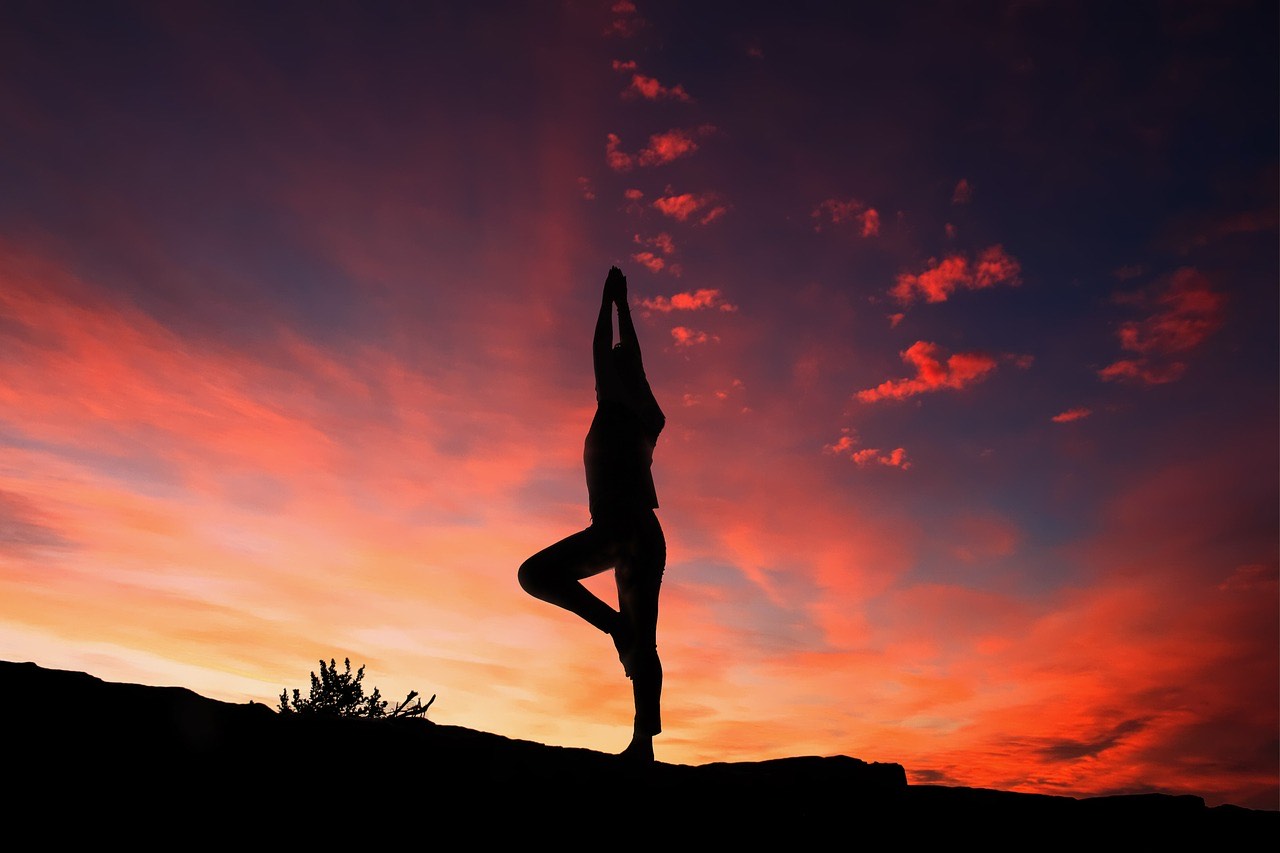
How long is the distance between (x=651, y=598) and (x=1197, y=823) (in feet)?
9.59

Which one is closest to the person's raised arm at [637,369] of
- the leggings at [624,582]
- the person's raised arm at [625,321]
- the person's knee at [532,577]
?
the person's raised arm at [625,321]

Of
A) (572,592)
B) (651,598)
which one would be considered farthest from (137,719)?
(651,598)

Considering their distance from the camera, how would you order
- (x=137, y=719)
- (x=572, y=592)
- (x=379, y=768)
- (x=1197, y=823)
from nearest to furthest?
(x=137, y=719) → (x=379, y=768) → (x=1197, y=823) → (x=572, y=592)

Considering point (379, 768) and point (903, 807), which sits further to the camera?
point (903, 807)

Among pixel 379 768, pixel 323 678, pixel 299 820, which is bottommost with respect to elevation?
pixel 299 820

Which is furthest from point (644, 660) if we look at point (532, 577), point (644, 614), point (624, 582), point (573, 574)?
point (532, 577)

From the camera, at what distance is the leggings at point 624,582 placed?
170 inches

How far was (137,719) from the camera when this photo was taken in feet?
7.88

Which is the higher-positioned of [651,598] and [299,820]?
[651,598]

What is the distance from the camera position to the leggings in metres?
Answer: 4.31

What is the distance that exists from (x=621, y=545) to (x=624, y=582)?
0.80ft

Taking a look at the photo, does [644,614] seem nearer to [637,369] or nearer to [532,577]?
[532,577]

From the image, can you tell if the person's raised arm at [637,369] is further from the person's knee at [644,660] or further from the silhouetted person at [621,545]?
the person's knee at [644,660]

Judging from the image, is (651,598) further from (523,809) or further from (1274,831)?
(1274,831)
